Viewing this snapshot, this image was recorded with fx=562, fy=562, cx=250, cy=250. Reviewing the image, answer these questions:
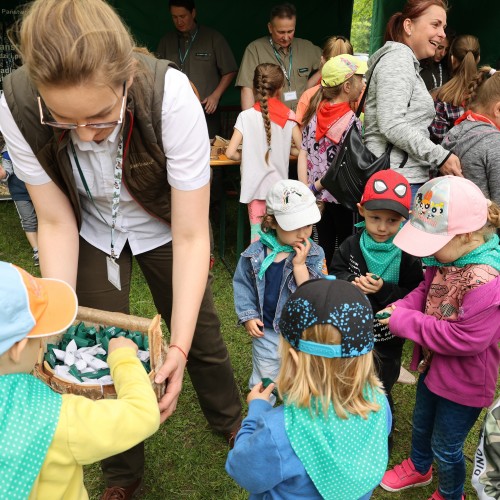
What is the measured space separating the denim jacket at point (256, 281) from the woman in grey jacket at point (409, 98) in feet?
3.32

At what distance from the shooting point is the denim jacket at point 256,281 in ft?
8.14

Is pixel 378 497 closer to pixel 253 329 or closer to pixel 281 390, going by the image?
pixel 253 329

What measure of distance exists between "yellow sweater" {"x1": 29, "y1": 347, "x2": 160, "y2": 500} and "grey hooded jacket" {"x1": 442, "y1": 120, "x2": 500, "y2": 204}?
235cm

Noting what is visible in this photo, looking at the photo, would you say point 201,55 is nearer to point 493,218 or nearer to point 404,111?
point 404,111

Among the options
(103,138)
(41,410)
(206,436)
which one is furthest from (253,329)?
(41,410)

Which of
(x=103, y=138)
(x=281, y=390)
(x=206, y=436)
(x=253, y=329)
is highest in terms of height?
(x=103, y=138)

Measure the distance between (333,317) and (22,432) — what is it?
0.78 metres

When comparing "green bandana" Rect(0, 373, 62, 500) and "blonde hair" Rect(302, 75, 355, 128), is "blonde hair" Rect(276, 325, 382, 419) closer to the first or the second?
Result: "green bandana" Rect(0, 373, 62, 500)

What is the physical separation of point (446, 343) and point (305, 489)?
2.57 feet

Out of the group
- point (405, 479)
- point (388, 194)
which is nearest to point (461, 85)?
point (388, 194)

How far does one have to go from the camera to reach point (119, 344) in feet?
5.27

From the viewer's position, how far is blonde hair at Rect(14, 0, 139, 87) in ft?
4.25

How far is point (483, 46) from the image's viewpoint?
571 centimetres

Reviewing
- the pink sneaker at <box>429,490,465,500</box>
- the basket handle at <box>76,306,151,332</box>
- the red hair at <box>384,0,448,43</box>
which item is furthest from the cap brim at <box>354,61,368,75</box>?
the basket handle at <box>76,306,151,332</box>
